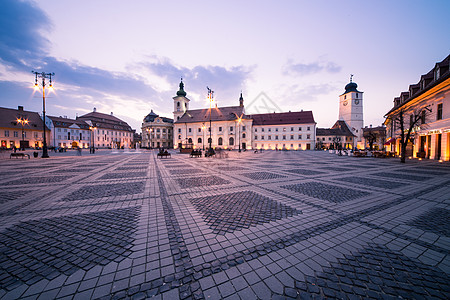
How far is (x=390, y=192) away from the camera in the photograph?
6652 mm

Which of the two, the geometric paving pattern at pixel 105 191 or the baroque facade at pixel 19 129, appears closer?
the geometric paving pattern at pixel 105 191

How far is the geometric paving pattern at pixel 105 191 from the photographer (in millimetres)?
5940

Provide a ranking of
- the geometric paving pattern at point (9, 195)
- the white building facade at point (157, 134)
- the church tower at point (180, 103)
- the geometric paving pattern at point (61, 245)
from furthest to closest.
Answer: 1. the white building facade at point (157, 134)
2. the church tower at point (180, 103)
3. the geometric paving pattern at point (9, 195)
4. the geometric paving pattern at point (61, 245)

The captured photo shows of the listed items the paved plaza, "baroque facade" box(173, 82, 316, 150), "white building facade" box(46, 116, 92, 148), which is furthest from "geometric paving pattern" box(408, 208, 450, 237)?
"white building facade" box(46, 116, 92, 148)

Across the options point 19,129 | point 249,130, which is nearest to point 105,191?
point 249,130

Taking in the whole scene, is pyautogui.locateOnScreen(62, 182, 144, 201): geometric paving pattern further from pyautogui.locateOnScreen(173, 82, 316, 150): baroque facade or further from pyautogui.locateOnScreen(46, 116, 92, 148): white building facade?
→ pyautogui.locateOnScreen(46, 116, 92, 148): white building facade

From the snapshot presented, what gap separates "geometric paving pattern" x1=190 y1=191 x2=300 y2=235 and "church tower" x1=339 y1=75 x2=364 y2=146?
76.9m

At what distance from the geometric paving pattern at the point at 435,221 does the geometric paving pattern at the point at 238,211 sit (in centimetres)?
272

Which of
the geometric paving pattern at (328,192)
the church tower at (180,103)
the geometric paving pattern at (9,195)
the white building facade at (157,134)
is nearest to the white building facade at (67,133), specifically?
the white building facade at (157,134)

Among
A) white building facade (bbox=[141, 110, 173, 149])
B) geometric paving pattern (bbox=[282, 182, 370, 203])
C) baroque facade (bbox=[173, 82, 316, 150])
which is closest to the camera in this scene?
geometric paving pattern (bbox=[282, 182, 370, 203])

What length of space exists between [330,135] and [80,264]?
8065 centimetres

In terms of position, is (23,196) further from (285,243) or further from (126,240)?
(285,243)

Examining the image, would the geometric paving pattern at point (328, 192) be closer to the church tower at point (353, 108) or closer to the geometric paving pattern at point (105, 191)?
the geometric paving pattern at point (105, 191)

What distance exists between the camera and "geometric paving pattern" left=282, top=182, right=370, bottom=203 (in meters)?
5.89
